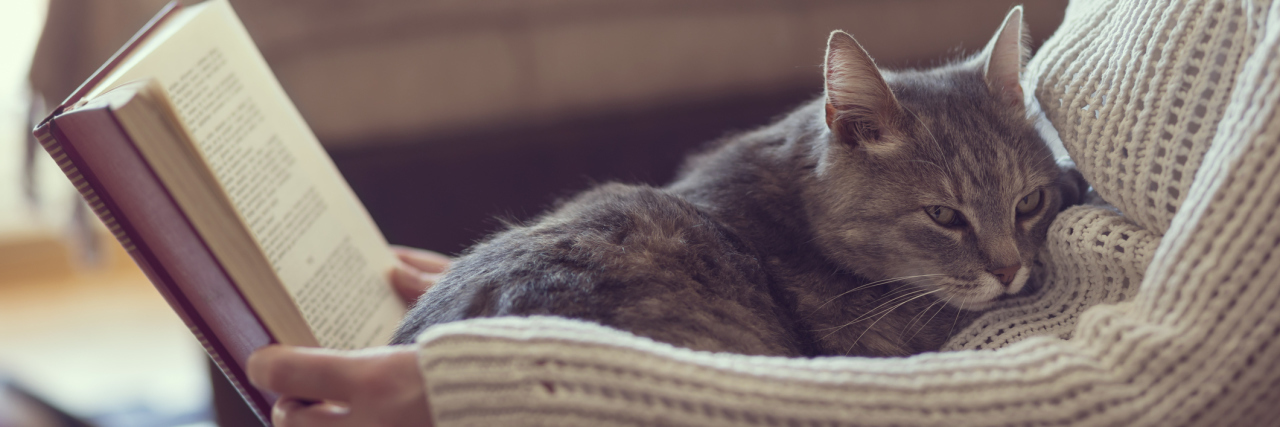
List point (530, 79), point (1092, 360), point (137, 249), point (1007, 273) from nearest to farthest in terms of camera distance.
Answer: point (1092, 360) → point (137, 249) → point (1007, 273) → point (530, 79)

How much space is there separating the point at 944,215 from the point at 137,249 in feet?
3.21

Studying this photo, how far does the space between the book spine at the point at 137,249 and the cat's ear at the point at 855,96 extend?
2.50 feet

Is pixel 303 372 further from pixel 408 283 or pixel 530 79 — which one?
pixel 530 79

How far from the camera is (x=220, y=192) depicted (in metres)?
0.88

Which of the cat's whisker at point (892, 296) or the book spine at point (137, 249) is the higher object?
the book spine at point (137, 249)

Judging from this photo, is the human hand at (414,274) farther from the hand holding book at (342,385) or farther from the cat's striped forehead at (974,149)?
the cat's striped forehead at (974,149)

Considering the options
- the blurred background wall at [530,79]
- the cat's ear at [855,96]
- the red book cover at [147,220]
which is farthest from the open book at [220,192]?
the cat's ear at [855,96]

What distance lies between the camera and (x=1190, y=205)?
712 millimetres

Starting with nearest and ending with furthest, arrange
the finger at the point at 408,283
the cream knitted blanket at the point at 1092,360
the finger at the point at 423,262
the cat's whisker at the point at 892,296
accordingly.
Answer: the cream knitted blanket at the point at 1092,360
the cat's whisker at the point at 892,296
the finger at the point at 408,283
the finger at the point at 423,262

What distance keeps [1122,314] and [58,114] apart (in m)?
1.09

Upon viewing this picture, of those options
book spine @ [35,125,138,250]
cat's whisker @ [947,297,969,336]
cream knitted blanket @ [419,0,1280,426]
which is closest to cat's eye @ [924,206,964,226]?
cat's whisker @ [947,297,969,336]

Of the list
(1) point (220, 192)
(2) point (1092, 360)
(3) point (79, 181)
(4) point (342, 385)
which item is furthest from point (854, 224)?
(3) point (79, 181)

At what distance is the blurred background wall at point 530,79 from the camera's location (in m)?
1.82

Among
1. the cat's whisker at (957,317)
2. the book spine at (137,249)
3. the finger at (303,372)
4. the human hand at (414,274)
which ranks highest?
the book spine at (137,249)
